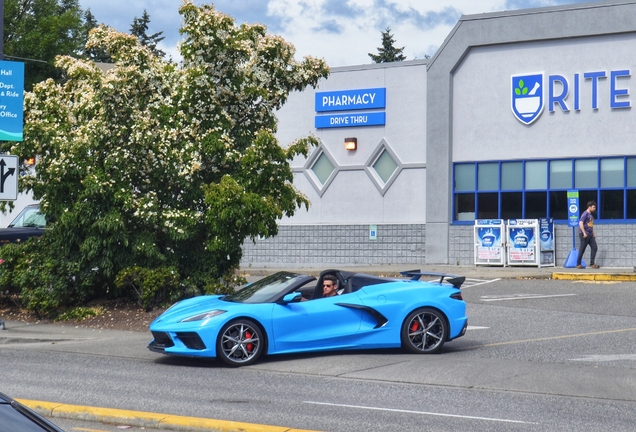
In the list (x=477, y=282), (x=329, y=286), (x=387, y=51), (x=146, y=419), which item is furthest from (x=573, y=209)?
(x=387, y=51)

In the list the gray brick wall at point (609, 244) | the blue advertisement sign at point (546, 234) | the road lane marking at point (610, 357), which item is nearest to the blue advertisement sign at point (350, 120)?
the blue advertisement sign at point (546, 234)

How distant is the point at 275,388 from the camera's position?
10.5 metres

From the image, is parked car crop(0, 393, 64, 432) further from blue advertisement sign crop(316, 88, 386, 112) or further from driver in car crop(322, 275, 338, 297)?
blue advertisement sign crop(316, 88, 386, 112)

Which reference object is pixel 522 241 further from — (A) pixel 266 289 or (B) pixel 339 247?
(A) pixel 266 289

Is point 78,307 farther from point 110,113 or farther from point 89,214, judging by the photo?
point 110,113

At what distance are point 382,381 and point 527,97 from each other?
58.9ft

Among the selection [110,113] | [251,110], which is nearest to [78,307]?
[110,113]

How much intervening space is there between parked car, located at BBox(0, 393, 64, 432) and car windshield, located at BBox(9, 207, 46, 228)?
18944mm

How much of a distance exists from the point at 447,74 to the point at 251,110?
40.4ft

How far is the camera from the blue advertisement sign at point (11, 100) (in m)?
15.7

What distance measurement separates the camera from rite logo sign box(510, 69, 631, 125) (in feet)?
85.7

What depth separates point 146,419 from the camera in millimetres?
8281

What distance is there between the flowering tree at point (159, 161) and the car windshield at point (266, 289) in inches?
99.7

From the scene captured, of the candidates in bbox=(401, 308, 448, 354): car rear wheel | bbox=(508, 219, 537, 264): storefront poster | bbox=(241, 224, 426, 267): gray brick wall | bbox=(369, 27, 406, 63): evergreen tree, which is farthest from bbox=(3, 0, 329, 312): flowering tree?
bbox=(369, 27, 406, 63): evergreen tree
